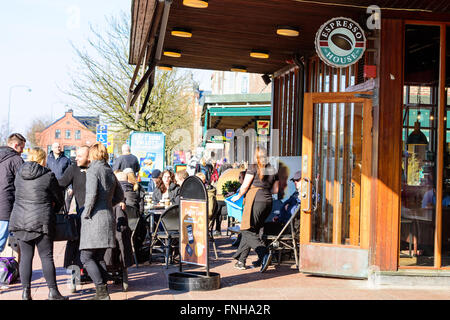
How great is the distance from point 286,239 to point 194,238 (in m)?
2.09

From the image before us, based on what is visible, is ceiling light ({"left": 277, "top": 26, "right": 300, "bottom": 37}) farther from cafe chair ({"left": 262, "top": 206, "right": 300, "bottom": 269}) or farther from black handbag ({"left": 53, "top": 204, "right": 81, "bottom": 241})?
black handbag ({"left": 53, "top": 204, "right": 81, "bottom": 241})

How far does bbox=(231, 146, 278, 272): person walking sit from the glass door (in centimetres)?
72

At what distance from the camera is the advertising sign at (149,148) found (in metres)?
18.5

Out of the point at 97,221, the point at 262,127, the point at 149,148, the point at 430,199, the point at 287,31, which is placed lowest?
the point at 97,221

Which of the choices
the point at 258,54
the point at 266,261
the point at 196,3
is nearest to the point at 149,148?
the point at 258,54

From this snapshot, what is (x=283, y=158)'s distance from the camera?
12.1m

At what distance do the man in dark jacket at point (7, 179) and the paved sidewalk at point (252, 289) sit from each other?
796 millimetres

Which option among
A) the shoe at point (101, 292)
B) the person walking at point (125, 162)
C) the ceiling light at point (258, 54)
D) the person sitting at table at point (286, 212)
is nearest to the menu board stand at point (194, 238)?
the shoe at point (101, 292)

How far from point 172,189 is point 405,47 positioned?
4.73m

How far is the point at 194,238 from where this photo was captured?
7.34 meters

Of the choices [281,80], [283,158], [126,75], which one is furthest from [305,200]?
[126,75]

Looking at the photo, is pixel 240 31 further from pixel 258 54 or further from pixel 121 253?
pixel 121 253

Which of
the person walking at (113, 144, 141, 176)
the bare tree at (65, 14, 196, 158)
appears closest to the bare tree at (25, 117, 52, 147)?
the bare tree at (65, 14, 196, 158)
